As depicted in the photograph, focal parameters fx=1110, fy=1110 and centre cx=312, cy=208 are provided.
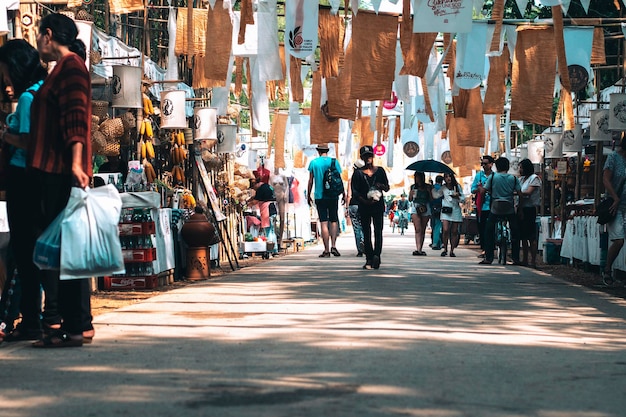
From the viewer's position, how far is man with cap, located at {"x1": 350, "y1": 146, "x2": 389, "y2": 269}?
16344mm

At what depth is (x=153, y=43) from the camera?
23422 millimetres

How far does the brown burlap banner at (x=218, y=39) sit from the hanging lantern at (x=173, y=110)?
0.93 metres

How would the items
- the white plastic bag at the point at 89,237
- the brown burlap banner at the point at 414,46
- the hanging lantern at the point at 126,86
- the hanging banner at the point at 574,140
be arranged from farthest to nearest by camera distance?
the hanging banner at the point at 574,140, the brown burlap banner at the point at 414,46, the hanging lantern at the point at 126,86, the white plastic bag at the point at 89,237

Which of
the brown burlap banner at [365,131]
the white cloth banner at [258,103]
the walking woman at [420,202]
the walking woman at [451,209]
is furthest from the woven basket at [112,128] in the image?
the brown burlap banner at [365,131]

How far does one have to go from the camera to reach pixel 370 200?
16594mm

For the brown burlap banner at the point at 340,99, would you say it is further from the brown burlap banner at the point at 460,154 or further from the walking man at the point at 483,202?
the brown burlap banner at the point at 460,154

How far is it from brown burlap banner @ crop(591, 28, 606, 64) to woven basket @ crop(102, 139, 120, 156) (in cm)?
864

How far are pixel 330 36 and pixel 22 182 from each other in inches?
463

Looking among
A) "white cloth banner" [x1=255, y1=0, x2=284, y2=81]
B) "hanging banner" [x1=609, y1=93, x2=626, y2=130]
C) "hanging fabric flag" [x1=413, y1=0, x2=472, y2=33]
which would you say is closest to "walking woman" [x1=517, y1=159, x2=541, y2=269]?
"hanging banner" [x1=609, y1=93, x2=626, y2=130]

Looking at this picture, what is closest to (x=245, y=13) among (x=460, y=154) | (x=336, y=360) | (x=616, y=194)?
(x=616, y=194)

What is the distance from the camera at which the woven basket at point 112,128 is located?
1516cm

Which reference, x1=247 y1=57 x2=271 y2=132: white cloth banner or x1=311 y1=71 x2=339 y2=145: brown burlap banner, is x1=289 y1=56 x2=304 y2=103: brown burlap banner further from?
x1=311 y1=71 x2=339 y2=145: brown burlap banner

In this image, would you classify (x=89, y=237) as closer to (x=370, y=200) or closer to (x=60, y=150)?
(x=60, y=150)

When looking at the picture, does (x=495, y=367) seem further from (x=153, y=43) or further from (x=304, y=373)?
(x=153, y=43)
